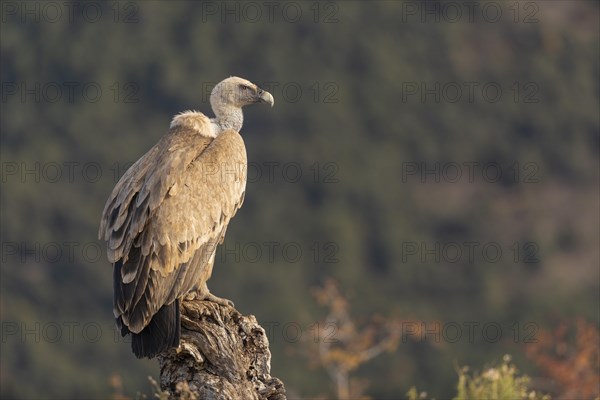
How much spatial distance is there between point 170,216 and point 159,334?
1.18 metres

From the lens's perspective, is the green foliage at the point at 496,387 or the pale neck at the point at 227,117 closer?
the green foliage at the point at 496,387

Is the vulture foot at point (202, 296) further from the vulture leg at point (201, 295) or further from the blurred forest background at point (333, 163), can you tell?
the blurred forest background at point (333, 163)

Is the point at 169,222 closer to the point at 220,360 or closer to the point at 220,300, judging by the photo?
the point at 220,300

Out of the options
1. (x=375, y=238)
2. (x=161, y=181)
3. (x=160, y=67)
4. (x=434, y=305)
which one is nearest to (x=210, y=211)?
(x=161, y=181)

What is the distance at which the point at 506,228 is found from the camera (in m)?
69.1

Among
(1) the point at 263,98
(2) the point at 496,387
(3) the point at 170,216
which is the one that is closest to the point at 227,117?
(1) the point at 263,98

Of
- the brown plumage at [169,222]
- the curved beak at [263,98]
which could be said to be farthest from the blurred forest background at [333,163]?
the brown plumage at [169,222]

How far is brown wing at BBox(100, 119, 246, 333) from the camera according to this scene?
30.6 ft

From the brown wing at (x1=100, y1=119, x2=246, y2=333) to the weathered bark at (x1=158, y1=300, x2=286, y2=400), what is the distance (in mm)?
339

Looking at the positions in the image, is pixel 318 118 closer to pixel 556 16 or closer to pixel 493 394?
pixel 556 16

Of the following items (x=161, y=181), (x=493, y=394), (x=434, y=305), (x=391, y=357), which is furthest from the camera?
→ (x=434, y=305)

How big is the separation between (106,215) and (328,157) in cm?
6330

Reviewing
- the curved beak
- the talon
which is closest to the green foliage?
the talon

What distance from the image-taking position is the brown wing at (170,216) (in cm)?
932
